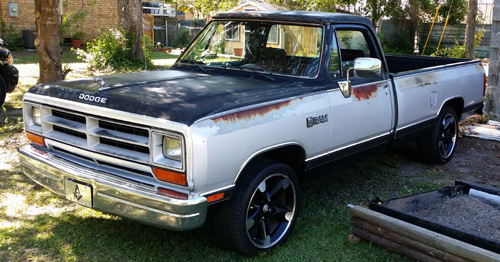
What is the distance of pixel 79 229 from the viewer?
14.5 feet

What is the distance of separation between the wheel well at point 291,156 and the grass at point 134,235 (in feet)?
1.91

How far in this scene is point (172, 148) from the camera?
3451mm

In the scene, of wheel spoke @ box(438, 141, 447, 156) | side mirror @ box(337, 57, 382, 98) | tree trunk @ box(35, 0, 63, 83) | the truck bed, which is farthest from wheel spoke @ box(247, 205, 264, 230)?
tree trunk @ box(35, 0, 63, 83)

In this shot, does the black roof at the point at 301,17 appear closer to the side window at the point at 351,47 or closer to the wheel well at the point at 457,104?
the side window at the point at 351,47

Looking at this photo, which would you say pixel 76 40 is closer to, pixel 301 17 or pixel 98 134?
pixel 301 17

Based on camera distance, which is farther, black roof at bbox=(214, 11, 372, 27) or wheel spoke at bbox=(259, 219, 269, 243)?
black roof at bbox=(214, 11, 372, 27)

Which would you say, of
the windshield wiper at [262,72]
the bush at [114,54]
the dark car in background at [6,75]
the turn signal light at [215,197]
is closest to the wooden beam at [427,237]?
the turn signal light at [215,197]

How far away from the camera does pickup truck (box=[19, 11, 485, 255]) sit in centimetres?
343

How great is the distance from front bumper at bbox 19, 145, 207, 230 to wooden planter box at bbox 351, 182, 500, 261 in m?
1.47

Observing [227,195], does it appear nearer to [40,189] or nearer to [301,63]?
[301,63]

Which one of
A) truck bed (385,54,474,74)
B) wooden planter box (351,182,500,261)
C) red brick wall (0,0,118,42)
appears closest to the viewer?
wooden planter box (351,182,500,261)

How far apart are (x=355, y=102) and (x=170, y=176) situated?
205 cm

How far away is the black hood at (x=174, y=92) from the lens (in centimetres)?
355

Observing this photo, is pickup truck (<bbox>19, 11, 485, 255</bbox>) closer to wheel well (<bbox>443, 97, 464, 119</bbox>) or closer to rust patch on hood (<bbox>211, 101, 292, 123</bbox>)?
rust patch on hood (<bbox>211, 101, 292, 123</bbox>)
